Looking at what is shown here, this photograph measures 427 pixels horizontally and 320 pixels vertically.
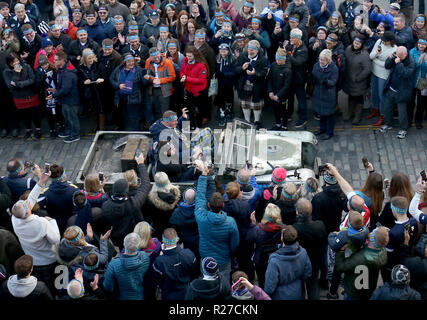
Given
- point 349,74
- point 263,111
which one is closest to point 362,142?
point 349,74

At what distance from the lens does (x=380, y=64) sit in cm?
1123

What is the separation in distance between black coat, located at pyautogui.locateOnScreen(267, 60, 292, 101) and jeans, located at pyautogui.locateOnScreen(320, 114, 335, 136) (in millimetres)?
882

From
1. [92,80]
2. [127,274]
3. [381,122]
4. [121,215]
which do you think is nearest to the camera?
[127,274]

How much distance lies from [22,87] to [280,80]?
493 cm

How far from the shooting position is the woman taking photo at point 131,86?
11469 millimetres

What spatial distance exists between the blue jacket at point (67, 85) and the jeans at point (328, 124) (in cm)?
481

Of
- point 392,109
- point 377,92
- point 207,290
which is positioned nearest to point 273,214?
point 207,290

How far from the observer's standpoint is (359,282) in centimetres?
710

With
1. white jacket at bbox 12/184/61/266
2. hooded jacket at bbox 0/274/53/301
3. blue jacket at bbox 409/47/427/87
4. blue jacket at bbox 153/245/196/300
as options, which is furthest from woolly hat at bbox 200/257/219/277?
blue jacket at bbox 409/47/427/87

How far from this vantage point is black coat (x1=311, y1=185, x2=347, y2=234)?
7844 mm

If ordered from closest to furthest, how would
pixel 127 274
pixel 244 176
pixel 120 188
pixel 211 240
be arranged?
1. pixel 127 274
2. pixel 211 240
3. pixel 120 188
4. pixel 244 176

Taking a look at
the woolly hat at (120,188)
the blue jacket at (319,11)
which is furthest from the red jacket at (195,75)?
the woolly hat at (120,188)

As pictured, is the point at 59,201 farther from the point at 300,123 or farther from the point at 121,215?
the point at 300,123

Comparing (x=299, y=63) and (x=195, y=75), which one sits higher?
(x=299, y=63)
